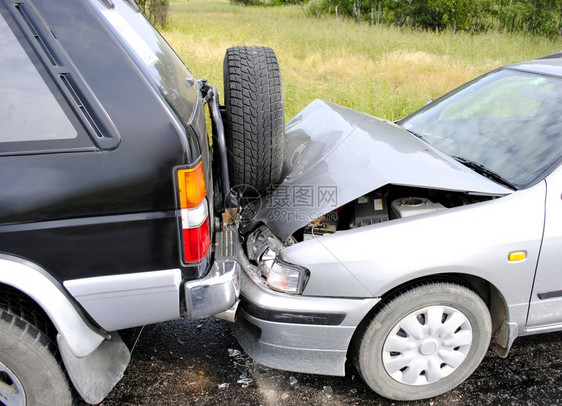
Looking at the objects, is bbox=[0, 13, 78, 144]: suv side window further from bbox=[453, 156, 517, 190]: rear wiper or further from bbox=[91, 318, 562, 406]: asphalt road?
bbox=[453, 156, 517, 190]: rear wiper

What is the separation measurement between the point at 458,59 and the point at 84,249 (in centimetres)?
1043

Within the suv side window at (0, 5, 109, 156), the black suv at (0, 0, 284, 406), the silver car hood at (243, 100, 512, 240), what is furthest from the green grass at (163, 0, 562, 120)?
the suv side window at (0, 5, 109, 156)

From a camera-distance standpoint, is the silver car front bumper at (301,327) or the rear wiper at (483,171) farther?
the rear wiper at (483,171)

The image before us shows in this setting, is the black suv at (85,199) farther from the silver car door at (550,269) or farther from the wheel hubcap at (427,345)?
the silver car door at (550,269)

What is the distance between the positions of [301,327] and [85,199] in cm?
116

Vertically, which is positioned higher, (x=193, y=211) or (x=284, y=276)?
(x=193, y=211)

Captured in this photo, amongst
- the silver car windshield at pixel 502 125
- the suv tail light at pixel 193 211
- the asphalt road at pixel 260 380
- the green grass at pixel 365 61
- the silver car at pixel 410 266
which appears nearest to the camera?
the suv tail light at pixel 193 211

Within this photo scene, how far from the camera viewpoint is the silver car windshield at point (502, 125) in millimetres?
2465

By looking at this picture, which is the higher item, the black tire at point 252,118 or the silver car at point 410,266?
the black tire at point 252,118

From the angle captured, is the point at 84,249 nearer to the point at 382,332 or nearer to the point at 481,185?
the point at 382,332

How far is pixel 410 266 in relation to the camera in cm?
208

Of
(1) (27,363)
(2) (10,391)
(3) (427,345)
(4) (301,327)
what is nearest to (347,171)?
(4) (301,327)

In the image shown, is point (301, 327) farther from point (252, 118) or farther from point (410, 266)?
point (252, 118)

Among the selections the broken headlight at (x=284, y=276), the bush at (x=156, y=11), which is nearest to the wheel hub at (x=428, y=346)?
the broken headlight at (x=284, y=276)
